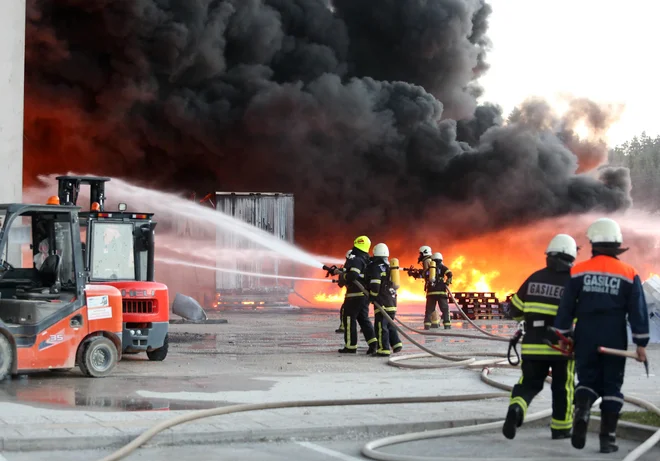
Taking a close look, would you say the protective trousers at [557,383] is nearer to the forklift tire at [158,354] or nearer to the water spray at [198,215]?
the forklift tire at [158,354]

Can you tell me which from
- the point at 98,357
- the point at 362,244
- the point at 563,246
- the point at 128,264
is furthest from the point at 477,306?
the point at 563,246

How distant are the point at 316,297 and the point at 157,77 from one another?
9572 millimetres

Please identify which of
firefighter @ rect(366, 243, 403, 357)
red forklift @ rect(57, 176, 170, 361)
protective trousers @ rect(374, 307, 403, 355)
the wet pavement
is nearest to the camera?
the wet pavement

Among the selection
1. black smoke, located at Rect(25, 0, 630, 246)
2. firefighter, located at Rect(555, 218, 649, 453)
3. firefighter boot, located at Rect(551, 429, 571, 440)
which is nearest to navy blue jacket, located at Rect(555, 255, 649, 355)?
firefighter, located at Rect(555, 218, 649, 453)

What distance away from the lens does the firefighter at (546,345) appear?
642 cm

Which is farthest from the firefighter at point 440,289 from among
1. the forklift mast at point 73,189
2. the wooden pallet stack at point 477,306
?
the forklift mast at point 73,189

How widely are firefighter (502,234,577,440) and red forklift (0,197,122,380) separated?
4987mm

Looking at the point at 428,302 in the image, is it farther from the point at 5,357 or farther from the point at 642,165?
the point at 642,165

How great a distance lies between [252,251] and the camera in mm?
29094

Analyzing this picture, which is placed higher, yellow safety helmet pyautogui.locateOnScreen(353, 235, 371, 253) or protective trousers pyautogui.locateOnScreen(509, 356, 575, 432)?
yellow safety helmet pyautogui.locateOnScreen(353, 235, 371, 253)

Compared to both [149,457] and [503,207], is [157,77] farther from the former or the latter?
[149,457]

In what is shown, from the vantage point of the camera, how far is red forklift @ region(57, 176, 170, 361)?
11.2m

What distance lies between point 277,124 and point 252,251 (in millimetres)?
6504

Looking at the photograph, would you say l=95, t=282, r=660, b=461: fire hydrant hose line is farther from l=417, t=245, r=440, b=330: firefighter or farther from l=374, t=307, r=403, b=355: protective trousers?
l=417, t=245, r=440, b=330: firefighter
